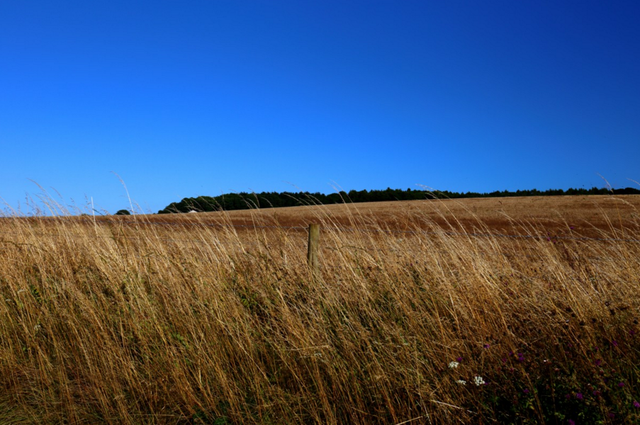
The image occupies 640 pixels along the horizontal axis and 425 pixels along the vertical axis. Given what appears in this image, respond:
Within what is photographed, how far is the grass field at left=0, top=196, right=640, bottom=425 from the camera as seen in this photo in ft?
8.81

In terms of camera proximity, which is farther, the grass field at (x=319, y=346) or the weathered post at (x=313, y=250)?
the weathered post at (x=313, y=250)

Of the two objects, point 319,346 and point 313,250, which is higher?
point 313,250

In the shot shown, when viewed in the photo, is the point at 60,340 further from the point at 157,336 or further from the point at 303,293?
the point at 303,293

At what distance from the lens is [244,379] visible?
10.8 feet

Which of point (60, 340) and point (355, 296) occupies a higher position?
point (355, 296)

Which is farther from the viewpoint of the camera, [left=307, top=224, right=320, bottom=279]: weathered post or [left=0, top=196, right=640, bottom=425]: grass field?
[left=307, top=224, right=320, bottom=279]: weathered post

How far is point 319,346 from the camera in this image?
3.00 metres

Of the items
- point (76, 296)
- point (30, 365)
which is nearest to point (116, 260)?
point (76, 296)

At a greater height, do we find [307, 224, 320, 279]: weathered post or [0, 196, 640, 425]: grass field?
[307, 224, 320, 279]: weathered post

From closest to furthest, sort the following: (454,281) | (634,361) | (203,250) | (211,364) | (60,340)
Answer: (634,361) → (211,364) → (60,340) → (454,281) → (203,250)

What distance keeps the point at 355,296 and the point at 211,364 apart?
158cm

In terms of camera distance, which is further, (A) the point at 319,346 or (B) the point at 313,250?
(B) the point at 313,250

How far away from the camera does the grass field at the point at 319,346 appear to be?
269 centimetres

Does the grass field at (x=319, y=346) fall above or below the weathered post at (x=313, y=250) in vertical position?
below
